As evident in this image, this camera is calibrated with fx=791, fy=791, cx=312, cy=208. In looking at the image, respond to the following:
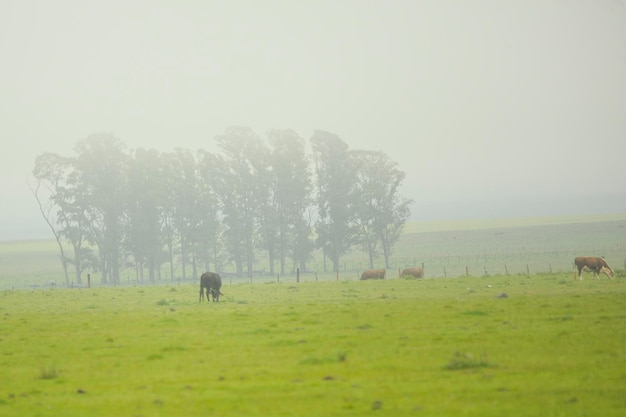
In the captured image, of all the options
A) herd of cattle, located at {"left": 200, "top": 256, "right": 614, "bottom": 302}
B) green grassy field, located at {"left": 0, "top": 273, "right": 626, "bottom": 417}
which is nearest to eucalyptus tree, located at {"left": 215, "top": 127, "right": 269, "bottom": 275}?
herd of cattle, located at {"left": 200, "top": 256, "right": 614, "bottom": 302}

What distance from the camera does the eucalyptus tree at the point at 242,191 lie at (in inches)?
3760

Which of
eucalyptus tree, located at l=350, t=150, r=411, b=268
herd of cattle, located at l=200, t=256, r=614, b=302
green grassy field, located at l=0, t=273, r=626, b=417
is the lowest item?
green grassy field, located at l=0, t=273, r=626, b=417

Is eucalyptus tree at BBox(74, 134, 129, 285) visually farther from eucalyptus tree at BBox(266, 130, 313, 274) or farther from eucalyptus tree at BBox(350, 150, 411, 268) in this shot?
eucalyptus tree at BBox(350, 150, 411, 268)

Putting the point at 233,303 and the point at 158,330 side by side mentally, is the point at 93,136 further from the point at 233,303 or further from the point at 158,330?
the point at 158,330

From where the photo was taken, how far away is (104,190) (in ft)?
299

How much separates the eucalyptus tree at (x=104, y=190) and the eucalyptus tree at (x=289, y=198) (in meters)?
17.8

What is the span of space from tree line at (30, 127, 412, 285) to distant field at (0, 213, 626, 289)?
14.9 ft

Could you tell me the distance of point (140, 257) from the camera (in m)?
91.8

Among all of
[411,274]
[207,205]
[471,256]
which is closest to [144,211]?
[207,205]

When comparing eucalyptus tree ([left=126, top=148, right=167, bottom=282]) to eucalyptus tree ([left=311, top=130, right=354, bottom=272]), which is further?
eucalyptus tree ([left=311, top=130, right=354, bottom=272])

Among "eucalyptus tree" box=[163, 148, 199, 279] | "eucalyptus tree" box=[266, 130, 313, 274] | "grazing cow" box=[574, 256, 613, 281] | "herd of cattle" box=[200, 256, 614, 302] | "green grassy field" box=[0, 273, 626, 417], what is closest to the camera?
"green grassy field" box=[0, 273, 626, 417]

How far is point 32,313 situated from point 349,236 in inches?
2522

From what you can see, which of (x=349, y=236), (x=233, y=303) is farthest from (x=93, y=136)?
(x=233, y=303)

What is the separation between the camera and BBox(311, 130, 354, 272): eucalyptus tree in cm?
9694
